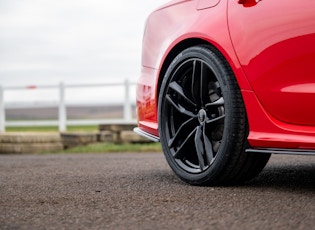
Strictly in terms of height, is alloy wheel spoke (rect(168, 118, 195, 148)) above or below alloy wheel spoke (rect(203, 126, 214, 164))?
above

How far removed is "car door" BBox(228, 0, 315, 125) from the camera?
3.12 meters

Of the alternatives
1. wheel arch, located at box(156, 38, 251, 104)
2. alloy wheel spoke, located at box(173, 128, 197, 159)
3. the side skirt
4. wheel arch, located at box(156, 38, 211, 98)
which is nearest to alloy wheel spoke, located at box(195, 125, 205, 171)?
alloy wheel spoke, located at box(173, 128, 197, 159)

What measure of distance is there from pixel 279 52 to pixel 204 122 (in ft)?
2.26

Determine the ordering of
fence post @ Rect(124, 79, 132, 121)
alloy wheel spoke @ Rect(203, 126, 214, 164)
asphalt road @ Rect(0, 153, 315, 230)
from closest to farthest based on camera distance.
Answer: asphalt road @ Rect(0, 153, 315, 230), alloy wheel spoke @ Rect(203, 126, 214, 164), fence post @ Rect(124, 79, 132, 121)

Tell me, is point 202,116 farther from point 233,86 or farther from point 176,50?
point 176,50

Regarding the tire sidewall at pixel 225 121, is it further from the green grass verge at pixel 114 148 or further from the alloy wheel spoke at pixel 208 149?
the green grass verge at pixel 114 148

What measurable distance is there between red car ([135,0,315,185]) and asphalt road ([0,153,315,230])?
0.22 metres

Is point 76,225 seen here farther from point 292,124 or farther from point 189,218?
point 292,124

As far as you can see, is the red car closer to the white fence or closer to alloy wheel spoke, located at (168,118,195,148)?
alloy wheel spoke, located at (168,118,195,148)

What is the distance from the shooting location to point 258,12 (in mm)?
3367

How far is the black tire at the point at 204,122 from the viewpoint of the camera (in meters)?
3.42

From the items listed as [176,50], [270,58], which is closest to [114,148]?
[176,50]

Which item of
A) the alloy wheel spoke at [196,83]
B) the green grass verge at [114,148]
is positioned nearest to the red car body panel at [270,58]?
the alloy wheel spoke at [196,83]

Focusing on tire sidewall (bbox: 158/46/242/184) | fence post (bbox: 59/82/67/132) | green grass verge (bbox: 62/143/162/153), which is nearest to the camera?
tire sidewall (bbox: 158/46/242/184)
